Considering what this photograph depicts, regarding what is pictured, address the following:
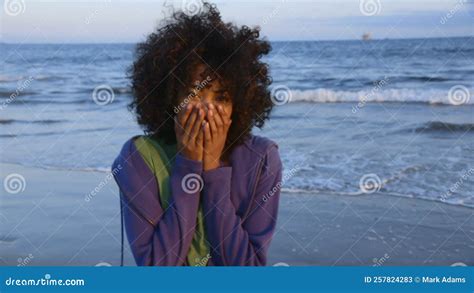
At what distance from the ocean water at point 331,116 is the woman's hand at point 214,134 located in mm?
861

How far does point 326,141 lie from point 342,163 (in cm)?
87

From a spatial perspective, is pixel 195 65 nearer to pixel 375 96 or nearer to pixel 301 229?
pixel 301 229

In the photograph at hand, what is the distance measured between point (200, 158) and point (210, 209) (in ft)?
0.59

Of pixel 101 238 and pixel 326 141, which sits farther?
pixel 326 141

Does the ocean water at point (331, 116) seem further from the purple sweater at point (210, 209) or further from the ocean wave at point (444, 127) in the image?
the purple sweater at point (210, 209)

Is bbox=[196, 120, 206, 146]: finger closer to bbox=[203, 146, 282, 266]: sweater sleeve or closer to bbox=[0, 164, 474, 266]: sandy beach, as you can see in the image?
bbox=[203, 146, 282, 266]: sweater sleeve

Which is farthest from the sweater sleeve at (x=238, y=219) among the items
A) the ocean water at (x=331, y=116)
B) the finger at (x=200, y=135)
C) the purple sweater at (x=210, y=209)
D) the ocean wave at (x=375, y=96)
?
the ocean wave at (x=375, y=96)

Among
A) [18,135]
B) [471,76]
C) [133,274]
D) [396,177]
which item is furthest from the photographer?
[471,76]

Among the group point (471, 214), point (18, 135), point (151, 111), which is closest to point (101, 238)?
point (151, 111)

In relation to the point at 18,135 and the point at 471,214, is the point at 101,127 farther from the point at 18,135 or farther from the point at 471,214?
the point at 471,214

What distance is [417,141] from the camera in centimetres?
764

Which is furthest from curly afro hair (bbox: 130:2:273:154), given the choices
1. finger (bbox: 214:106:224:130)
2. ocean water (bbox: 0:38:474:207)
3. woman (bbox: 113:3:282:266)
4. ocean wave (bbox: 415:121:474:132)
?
ocean wave (bbox: 415:121:474:132)

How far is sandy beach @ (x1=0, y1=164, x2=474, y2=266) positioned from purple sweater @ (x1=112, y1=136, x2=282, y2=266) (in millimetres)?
1968

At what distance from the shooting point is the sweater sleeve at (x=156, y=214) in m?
2.28
